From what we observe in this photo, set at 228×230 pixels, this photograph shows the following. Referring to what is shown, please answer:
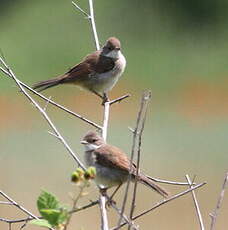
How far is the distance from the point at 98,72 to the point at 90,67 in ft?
0.25

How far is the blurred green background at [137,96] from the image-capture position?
36.6 feet

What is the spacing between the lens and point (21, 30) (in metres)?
18.4

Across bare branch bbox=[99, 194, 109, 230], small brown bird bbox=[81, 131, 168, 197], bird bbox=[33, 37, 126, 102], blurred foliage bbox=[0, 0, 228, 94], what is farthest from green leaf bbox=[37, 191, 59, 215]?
blurred foliage bbox=[0, 0, 228, 94]

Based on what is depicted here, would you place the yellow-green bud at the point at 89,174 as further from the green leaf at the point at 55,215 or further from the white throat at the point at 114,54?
the white throat at the point at 114,54

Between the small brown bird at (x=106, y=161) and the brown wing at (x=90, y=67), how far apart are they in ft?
5.81

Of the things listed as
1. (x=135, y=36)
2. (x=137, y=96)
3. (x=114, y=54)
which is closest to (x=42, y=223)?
(x=114, y=54)

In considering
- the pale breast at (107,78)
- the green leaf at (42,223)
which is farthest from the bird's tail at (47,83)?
the green leaf at (42,223)

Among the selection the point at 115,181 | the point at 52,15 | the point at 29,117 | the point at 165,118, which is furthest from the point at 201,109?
the point at 115,181

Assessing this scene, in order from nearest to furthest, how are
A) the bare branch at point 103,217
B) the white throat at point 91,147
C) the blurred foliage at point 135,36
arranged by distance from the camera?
1. the bare branch at point 103,217
2. the white throat at point 91,147
3. the blurred foliage at point 135,36

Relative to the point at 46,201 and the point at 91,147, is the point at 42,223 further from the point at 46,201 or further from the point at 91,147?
the point at 91,147

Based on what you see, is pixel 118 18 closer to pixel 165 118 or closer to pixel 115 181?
pixel 165 118

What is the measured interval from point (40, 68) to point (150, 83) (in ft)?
6.25

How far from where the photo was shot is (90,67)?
271 inches

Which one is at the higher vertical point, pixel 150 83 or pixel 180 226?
pixel 150 83
